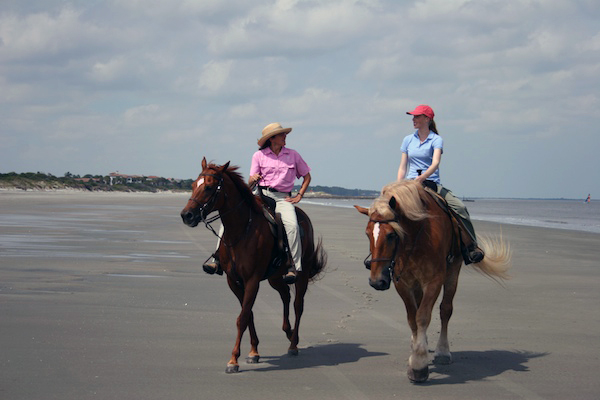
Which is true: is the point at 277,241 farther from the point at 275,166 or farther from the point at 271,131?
the point at 271,131

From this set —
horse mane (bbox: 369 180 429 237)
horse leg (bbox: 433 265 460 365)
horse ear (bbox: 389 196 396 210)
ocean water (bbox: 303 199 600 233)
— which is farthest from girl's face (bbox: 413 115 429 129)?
ocean water (bbox: 303 199 600 233)

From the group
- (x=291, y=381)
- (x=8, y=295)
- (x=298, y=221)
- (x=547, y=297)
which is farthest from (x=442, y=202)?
(x=8, y=295)

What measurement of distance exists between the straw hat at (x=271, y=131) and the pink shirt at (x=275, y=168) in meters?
0.13

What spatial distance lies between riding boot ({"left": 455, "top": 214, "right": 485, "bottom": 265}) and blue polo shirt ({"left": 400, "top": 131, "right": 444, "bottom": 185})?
0.54 m

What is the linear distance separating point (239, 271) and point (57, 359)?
5.81 feet

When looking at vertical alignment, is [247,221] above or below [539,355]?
above

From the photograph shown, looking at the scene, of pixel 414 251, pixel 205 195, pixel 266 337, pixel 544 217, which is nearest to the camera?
pixel 414 251

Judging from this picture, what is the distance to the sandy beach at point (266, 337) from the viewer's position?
5805mm

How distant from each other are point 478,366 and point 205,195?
2959 mm

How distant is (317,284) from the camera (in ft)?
40.1

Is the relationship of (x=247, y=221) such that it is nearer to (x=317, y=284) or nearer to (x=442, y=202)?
(x=442, y=202)

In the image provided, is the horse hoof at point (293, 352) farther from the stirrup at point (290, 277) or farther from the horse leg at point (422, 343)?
the horse leg at point (422, 343)

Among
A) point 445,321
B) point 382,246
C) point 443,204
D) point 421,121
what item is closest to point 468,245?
point 443,204

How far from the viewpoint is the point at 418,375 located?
603cm
